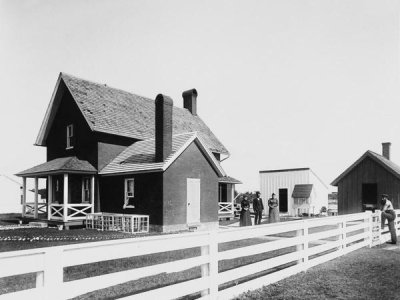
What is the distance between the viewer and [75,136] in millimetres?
22656

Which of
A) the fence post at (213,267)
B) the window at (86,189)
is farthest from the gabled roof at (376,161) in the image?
the fence post at (213,267)

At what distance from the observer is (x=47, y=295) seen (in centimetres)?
365

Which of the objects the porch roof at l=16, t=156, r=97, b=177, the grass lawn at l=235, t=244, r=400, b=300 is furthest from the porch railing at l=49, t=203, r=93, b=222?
the grass lawn at l=235, t=244, r=400, b=300

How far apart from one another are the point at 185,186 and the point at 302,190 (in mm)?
15937

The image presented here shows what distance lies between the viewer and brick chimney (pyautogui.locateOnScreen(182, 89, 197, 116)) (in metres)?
30.7

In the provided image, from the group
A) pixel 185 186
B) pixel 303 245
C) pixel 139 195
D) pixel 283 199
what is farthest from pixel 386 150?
pixel 303 245

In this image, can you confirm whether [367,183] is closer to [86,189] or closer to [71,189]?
[86,189]

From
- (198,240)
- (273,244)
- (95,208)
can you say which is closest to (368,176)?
(95,208)

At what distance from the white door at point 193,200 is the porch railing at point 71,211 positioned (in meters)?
5.31

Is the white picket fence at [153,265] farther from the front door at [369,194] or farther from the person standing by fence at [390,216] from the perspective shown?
the front door at [369,194]

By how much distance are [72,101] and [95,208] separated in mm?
6342

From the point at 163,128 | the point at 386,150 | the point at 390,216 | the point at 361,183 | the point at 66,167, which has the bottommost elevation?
the point at 390,216

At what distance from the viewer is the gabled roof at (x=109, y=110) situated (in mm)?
21719

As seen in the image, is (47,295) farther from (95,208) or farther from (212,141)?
(212,141)
